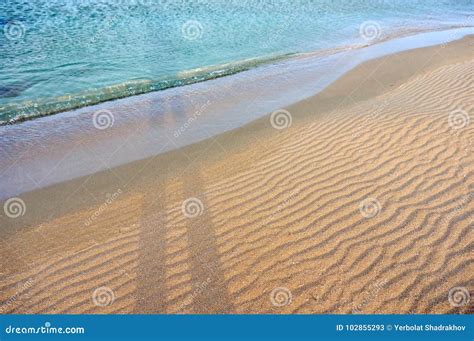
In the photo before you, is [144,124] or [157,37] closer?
[144,124]

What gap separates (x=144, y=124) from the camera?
341 inches

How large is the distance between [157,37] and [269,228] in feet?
46.1

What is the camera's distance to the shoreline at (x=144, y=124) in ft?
22.8

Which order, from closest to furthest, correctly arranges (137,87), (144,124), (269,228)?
(269,228) → (144,124) → (137,87)

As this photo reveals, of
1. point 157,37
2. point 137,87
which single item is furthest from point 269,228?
point 157,37

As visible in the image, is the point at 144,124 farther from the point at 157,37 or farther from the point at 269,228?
the point at 157,37

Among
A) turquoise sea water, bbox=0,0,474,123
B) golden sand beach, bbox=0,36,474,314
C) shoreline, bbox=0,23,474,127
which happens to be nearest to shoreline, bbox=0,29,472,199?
shoreline, bbox=0,23,474,127

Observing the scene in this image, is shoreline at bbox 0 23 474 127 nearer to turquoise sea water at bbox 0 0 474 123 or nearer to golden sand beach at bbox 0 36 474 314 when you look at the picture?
turquoise sea water at bbox 0 0 474 123

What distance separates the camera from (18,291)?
422 cm

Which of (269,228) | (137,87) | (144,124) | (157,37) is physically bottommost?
(269,228)

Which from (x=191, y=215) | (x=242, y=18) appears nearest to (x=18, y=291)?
(x=191, y=215)

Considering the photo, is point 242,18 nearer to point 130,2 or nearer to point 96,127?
point 130,2

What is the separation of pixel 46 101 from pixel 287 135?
726cm

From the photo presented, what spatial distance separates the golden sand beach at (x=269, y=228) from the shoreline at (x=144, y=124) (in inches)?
20.7
